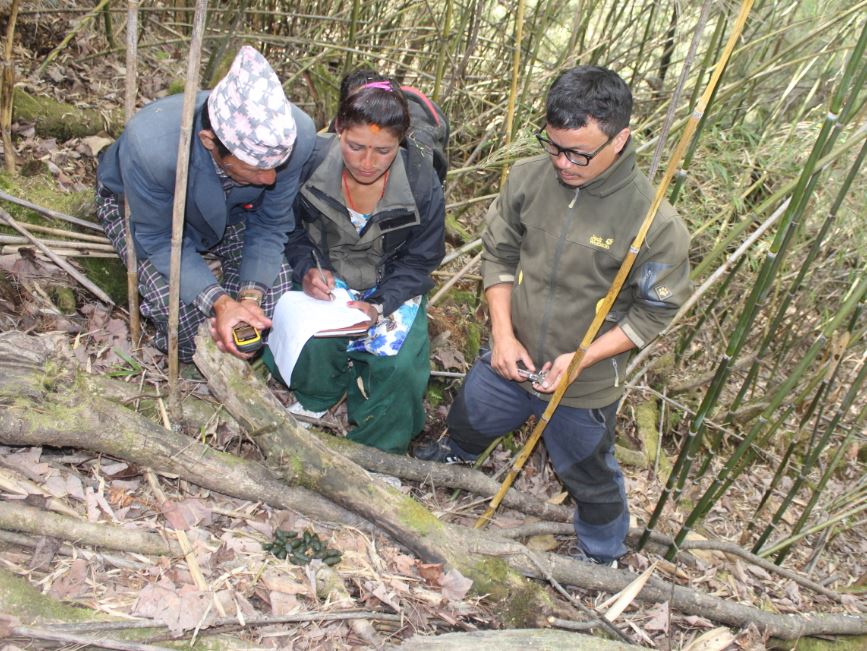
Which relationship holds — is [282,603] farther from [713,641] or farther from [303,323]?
[713,641]

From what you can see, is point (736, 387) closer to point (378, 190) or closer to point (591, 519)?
point (591, 519)

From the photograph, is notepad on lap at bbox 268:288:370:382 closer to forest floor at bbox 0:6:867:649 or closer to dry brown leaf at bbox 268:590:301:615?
forest floor at bbox 0:6:867:649

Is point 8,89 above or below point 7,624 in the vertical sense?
above

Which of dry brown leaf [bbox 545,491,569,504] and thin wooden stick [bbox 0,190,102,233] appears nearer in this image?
thin wooden stick [bbox 0,190,102,233]

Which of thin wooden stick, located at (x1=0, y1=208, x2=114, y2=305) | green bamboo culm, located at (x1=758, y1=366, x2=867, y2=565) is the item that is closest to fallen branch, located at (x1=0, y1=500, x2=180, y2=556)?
thin wooden stick, located at (x1=0, y1=208, x2=114, y2=305)

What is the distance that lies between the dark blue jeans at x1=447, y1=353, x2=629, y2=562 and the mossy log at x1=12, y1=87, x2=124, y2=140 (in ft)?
8.64

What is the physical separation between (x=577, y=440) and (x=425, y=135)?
1437 millimetres

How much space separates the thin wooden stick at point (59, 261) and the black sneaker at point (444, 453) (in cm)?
159

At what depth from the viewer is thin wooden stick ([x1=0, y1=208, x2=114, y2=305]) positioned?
2848 mm

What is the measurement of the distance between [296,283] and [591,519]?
1671 mm

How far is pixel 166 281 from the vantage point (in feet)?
9.47

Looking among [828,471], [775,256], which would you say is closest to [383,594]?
[775,256]

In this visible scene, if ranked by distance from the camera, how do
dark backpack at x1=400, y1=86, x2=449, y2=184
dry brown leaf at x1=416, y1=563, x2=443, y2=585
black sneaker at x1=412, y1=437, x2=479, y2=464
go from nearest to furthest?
dry brown leaf at x1=416, y1=563, x2=443, y2=585, dark backpack at x1=400, y1=86, x2=449, y2=184, black sneaker at x1=412, y1=437, x2=479, y2=464

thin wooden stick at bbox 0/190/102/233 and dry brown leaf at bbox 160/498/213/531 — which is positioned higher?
thin wooden stick at bbox 0/190/102/233
